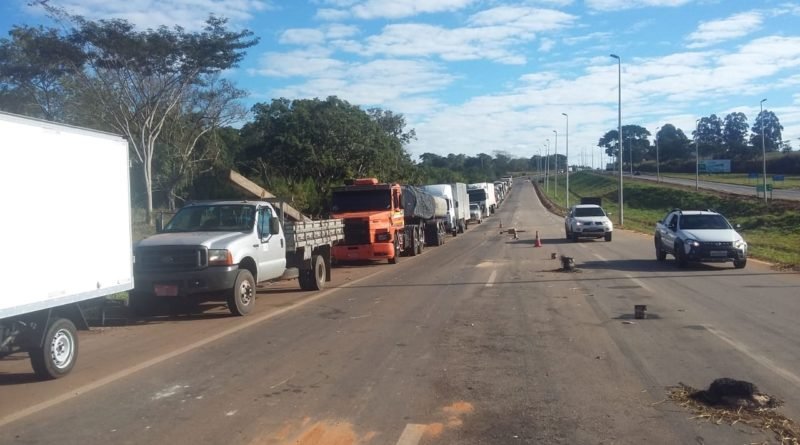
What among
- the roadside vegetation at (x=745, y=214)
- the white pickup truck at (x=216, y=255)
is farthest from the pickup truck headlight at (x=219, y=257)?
the roadside vegetation at (x=745, y=214)

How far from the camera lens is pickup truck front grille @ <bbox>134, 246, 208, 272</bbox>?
1171 cm

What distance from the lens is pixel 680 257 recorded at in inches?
784

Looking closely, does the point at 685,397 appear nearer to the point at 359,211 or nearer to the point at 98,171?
the point at 98,171

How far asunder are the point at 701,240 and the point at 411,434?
15.5 m

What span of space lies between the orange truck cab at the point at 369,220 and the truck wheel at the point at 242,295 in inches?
370

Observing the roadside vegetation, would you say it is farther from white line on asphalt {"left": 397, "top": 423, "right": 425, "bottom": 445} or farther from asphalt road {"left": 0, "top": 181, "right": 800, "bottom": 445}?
white line on asphalt {"left": 397, "top": 423, "right": 425, "bottom": 445}

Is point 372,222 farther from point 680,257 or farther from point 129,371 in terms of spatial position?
point 129,371

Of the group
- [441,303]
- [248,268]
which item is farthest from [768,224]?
[248,268]

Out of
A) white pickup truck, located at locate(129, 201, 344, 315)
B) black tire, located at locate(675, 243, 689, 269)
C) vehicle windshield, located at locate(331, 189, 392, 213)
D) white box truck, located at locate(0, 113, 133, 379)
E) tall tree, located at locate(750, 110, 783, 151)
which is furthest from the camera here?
tall tree, located at locate(750, 110, 783, 151)

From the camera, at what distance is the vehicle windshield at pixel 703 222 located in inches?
810

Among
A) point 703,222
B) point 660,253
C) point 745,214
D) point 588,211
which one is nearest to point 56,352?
point 703,222

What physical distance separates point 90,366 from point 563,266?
44.8ft

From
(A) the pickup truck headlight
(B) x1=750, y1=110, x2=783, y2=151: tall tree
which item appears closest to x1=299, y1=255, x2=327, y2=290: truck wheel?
(A) the pickup truck headlight

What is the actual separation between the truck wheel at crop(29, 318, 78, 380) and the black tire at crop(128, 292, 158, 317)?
3478 mm
